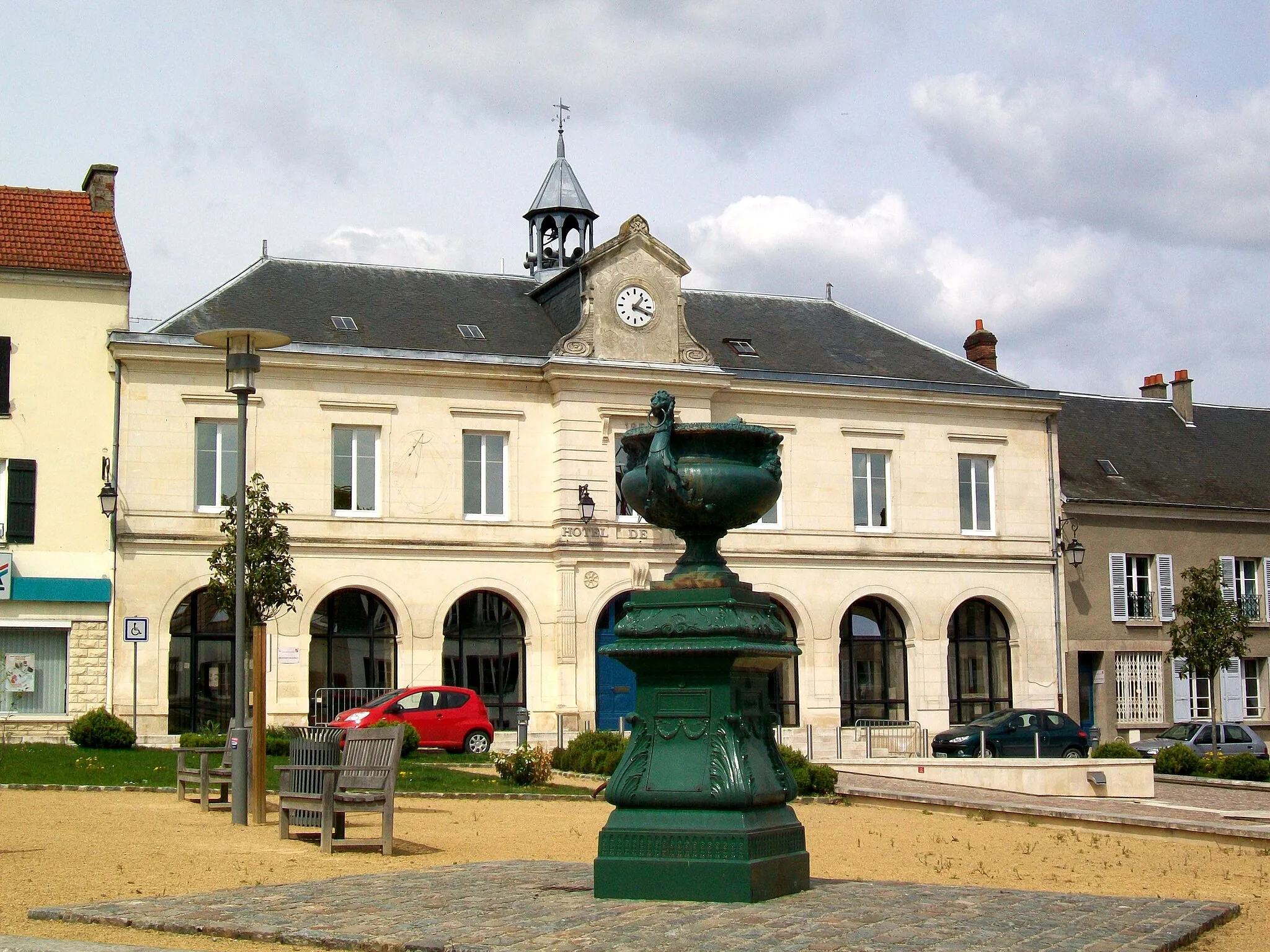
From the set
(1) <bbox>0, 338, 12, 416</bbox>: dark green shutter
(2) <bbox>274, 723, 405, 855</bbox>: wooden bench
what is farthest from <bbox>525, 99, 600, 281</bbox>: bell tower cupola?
(2) <bbox>274, 723, 405, 855</bbox>: wooden bench

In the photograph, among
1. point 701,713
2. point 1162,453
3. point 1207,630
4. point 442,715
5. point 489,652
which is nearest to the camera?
point 701,713

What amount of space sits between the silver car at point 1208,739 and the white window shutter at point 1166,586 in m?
5.40

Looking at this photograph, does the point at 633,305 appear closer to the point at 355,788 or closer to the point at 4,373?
the point at 4,373

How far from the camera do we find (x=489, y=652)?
32781 mm

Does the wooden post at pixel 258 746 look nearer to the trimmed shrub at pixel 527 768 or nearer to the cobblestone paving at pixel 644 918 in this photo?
the cobblestone paving at pixel 644 918

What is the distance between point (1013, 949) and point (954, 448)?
94.7ft

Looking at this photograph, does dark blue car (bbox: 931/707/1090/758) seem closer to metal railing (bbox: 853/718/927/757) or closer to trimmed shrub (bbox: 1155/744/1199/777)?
metal railing (bbox: 853/718/927/757)

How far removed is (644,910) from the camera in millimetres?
9281

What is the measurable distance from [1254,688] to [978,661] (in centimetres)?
729

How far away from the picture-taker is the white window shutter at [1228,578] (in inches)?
1517

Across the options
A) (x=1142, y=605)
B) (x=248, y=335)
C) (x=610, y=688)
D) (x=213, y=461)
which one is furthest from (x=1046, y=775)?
(x=213, y=461)

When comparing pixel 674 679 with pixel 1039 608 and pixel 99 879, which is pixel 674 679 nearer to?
pixel 99 879

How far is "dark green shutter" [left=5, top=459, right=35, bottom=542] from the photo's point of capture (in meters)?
29.4

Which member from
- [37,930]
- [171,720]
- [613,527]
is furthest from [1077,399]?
[37,930]
